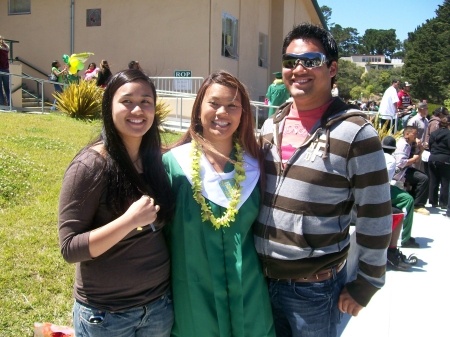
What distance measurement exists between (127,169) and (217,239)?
1.92ft

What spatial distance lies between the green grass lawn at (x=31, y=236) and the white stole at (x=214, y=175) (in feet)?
1.31

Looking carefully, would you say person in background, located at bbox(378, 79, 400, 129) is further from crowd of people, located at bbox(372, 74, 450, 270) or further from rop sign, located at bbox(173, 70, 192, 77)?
rop sign, located at bbox(173, 70, 192, 77)

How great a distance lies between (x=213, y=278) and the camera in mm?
2197

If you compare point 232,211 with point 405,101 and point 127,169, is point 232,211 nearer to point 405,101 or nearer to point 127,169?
point 127,169

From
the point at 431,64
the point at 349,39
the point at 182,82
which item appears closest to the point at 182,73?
the point at 182,82

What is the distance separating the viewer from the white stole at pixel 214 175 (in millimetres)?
2283

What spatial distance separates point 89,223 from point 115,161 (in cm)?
31

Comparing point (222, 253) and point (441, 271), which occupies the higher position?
point (222, 253)

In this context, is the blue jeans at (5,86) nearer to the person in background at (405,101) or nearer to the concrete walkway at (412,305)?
the concrete walkway at (412,305)

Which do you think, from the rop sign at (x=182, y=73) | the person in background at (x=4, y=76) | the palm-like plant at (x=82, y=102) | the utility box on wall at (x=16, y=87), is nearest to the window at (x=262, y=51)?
the rop sign at (x=182, y=73)

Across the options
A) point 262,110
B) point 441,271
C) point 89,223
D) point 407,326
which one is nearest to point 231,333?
point 89,223

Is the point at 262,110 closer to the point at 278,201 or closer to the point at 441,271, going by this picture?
the point at 441,271

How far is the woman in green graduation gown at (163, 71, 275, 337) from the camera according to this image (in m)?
2.21

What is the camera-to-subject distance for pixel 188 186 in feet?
7.51
